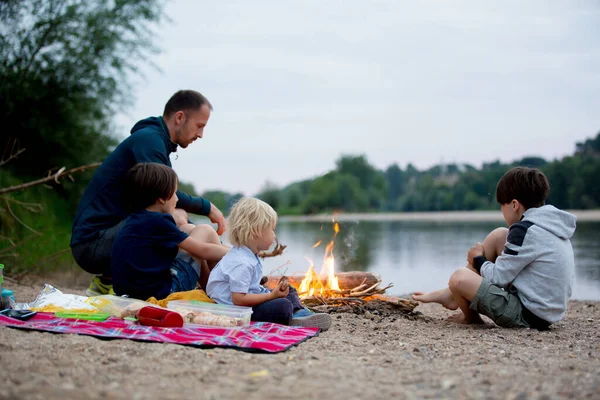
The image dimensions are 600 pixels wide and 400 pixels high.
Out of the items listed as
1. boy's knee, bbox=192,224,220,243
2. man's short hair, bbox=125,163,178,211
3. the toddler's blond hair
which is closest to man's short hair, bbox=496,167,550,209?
the toddler's blond hair

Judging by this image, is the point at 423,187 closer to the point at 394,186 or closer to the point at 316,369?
the point at 394,186

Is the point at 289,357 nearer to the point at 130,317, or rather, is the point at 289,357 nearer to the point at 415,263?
the point at 130,317

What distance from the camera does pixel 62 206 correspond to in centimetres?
1066

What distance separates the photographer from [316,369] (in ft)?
8.78

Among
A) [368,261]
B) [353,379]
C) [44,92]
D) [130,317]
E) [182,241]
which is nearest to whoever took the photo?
[353,379]

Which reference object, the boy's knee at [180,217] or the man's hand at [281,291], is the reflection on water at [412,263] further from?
the man's hand at [281,291]

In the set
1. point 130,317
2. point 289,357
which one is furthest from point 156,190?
point 289,357

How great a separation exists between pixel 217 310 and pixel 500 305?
6.40 feet

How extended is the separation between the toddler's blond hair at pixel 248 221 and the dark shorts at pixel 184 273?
0.62 m

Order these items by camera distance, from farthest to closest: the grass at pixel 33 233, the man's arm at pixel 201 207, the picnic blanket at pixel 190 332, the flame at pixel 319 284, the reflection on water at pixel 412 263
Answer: the reflection on water at pixel 412 263 < the grass at pixel 33 233 < the flame at pixel 319 284 < the man's arm at pixel 201 207 < the picnic blanket at pixel 190 332

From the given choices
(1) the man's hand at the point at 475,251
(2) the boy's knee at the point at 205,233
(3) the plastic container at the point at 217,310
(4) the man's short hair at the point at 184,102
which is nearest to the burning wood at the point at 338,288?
(1) the man's hand at the point at 475,251

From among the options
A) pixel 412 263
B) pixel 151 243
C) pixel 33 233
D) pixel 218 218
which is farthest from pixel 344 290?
pixel 412 263

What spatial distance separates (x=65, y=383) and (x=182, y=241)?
1.77 m

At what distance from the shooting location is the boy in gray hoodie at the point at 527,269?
13.3ft
